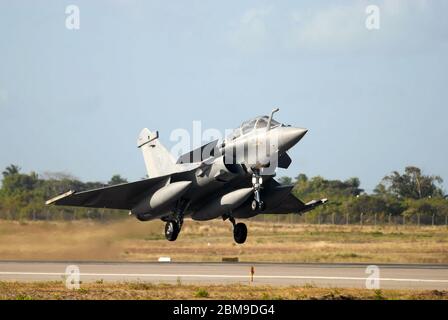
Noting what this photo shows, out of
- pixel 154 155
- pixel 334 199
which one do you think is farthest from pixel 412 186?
pixel 154 155

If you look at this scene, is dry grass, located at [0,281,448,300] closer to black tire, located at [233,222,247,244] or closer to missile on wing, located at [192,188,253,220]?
missile on wing, located at [192,188,253,220]

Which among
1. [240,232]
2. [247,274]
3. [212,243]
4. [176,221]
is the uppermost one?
[176,221]

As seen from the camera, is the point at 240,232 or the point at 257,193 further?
the point at 240,232

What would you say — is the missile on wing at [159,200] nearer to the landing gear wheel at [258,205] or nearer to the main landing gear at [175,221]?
the main landing gear at [175,221]

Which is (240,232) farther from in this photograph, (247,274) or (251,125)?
(251,125)

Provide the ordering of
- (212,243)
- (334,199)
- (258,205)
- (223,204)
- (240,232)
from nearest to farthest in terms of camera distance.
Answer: (258,205), (223,204), (240,232), (212,243), (334,199)

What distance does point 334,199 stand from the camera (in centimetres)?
7906

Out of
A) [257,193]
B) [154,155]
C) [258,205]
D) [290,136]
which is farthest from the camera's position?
[154,155]

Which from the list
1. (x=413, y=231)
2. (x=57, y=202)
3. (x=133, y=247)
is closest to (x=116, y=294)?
(x=57, y=202)

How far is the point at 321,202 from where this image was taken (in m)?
32.7

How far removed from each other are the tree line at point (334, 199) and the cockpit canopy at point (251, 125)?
18.8 ft

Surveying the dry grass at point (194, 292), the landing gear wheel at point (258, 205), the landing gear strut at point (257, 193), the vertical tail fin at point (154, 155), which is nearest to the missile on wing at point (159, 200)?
the vertical tail fin at point (154, 155)

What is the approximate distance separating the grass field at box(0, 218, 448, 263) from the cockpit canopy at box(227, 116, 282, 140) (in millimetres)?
8355

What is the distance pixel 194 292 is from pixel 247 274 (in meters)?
5.74
